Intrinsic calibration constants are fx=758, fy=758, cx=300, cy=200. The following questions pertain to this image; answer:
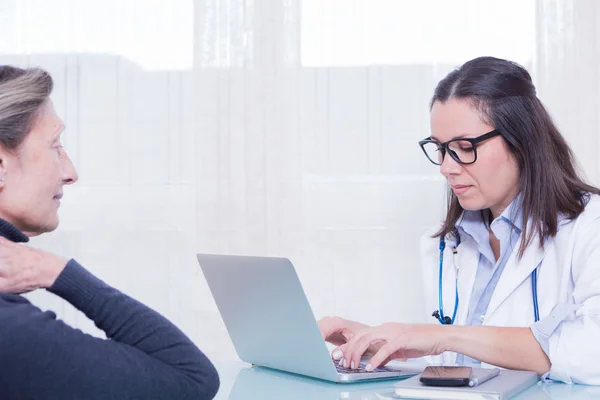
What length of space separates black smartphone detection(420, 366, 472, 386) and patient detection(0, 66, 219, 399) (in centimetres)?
36

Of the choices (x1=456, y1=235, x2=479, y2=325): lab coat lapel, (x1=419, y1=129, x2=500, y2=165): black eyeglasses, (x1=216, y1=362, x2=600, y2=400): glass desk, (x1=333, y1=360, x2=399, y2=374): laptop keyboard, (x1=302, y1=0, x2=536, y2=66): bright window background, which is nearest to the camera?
(x1=216, y1=362, x2=600, y2=400): glass desk

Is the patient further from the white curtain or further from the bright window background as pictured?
the bright window background

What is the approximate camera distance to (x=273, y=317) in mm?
1462

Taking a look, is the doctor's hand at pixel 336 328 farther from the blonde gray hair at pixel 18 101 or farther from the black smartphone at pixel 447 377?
the blonde gray hair at pixel 18 101

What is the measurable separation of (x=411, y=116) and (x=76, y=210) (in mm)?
1449

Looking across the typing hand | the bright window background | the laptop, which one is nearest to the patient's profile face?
the typing hand

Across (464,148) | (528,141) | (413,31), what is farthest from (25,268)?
(413,31)

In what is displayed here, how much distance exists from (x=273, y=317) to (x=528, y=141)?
2.69ft

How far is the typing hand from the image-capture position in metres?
1.12

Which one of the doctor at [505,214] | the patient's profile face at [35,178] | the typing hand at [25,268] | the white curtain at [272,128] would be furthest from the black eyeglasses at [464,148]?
the white curtain at [272,128]

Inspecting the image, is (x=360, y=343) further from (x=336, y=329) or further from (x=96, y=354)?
(x=96, y=354)

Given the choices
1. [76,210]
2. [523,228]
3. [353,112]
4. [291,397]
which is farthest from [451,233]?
[76,210]

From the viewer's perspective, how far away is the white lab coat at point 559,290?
4.91ft

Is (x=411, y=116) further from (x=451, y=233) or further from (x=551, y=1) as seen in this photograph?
(x=451, y=233)
